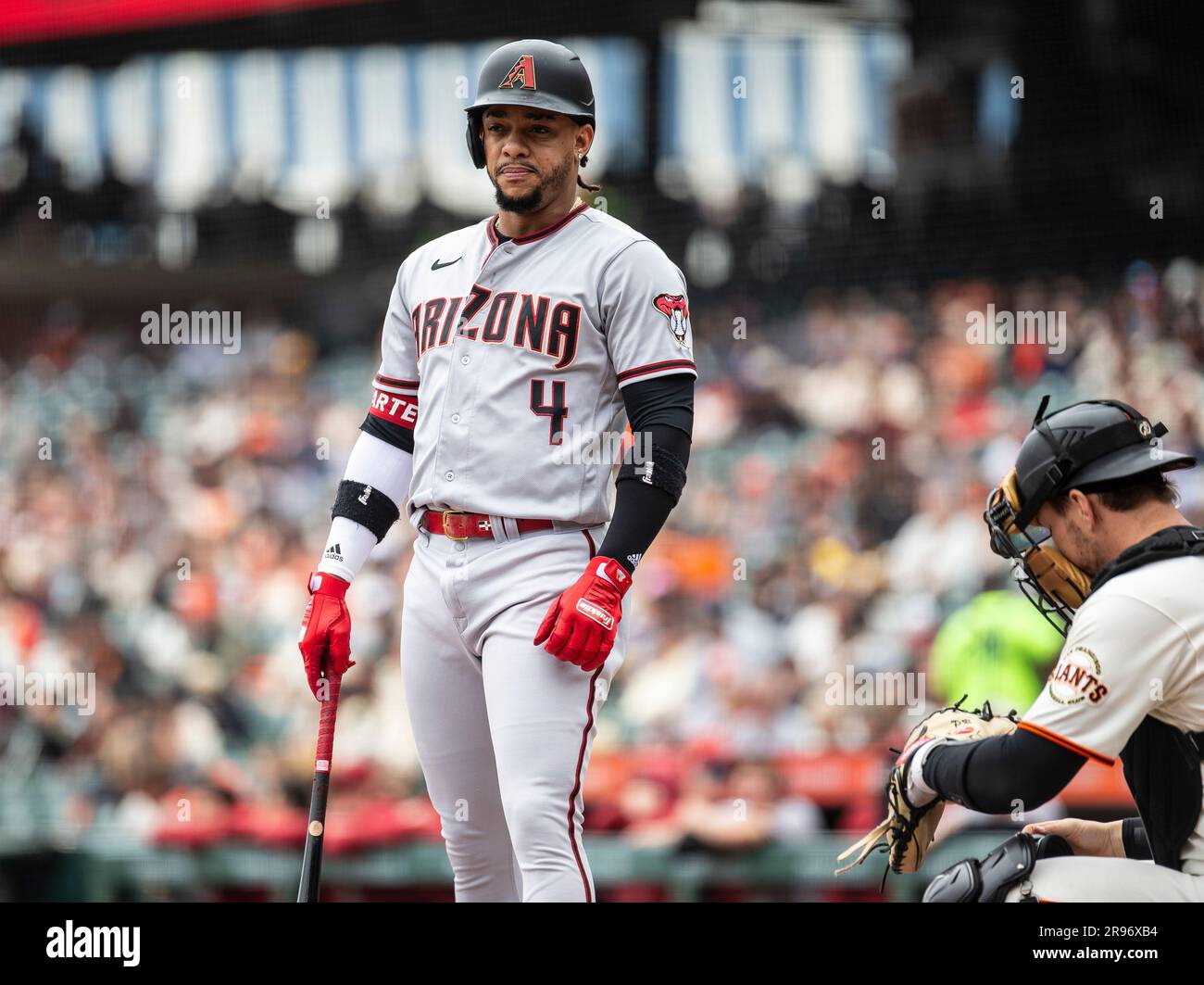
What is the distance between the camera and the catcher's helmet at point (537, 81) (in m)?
2.22

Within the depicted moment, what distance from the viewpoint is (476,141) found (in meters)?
2.39

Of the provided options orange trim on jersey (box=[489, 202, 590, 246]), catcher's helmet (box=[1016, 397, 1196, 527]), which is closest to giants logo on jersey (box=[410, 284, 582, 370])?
orange trim on jersey (box=[489, 202, 590, 246])

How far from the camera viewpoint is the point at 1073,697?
183 centimetres

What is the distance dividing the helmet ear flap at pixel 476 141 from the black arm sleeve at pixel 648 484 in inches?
20.2

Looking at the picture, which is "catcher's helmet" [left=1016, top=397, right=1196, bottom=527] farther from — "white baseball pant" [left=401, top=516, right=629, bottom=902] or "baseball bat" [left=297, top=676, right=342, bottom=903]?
"baseball bat" [left=297, top=676, right=342, bottom=903]

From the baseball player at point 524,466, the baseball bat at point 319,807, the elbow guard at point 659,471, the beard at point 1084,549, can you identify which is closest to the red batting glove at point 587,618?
the baseball player at point 524,466

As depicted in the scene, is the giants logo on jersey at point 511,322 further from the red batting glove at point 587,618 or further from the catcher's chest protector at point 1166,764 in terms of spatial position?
the catcher's chest protector at point 1166,764

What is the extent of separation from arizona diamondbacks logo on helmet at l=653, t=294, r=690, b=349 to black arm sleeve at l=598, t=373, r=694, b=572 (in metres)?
0.07

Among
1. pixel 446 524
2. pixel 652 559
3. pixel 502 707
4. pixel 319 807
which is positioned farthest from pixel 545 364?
pixel 652 559

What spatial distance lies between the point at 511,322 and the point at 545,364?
3.7 inches

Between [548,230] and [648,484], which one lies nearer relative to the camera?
[648,484]

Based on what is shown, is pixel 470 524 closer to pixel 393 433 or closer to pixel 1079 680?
pixel 393 433

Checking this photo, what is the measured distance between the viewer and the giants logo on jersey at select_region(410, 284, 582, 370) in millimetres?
2236
